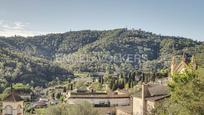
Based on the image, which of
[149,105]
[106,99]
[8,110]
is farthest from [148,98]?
[106,99]

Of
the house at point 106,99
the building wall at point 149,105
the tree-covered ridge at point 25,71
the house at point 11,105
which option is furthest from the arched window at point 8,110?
the tree-covered ridge at point 25,71

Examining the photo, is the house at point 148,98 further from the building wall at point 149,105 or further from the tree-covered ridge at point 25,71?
the tree-covered ridge at point 25,71

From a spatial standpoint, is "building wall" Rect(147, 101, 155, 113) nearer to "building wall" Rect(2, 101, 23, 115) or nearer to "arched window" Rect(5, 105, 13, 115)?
"building wall" Rect(2, 101, 23, 115)

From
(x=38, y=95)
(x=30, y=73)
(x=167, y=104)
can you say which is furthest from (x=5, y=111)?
(x=30, y=73)

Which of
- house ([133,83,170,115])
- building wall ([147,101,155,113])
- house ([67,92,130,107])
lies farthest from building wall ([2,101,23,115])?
house ([67,92,130,107])

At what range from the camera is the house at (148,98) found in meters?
46.1

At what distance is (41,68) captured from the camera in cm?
17012

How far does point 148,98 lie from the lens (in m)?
47.7

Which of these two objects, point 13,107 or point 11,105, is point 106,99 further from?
point 11,105

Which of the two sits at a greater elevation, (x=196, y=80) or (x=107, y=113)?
(x=196, y=80)

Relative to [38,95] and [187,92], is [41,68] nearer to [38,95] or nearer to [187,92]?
[38,95]

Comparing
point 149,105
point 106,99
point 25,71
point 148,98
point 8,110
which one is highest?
point 25,71

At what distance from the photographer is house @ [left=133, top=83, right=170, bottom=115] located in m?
46.1

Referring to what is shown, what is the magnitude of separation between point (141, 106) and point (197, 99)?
19.1 meters
